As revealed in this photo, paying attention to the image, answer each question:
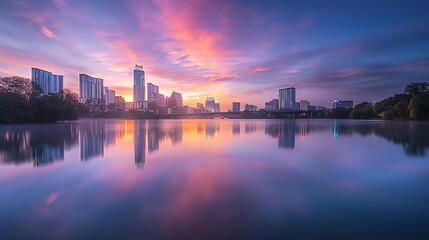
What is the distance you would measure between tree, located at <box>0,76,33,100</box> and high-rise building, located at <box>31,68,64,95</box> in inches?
2046

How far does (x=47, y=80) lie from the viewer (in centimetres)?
12662

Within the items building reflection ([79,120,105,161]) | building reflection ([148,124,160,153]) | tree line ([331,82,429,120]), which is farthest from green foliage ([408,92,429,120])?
building reflection ([79,120,105,161])

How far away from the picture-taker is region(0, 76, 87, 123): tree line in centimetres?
4800

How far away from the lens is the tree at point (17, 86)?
198 ft

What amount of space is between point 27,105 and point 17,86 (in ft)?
49.9

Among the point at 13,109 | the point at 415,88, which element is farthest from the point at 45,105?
the point at 415,88

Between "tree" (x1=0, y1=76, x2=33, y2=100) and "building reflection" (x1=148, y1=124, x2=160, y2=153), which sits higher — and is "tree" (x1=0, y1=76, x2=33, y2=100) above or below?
above

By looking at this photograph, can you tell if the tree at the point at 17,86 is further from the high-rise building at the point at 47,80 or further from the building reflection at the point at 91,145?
the high-rise building at the point at 47,80

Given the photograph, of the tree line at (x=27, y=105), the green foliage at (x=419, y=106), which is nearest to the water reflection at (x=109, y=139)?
the tree line at (x=27, y=105)

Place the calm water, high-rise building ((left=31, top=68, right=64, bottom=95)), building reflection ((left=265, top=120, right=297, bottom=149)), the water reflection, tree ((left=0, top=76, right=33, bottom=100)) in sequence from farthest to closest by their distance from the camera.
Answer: high-rise building ((left=31, top=68, right=64, bottom=95)), tree ((left=0, top=76, right=33, bottom=100)), building reflection ((left=265, top=120, right=297, bottom=149)), the water reflection, the calm water

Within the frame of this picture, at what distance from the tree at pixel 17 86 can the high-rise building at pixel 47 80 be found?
171 ft

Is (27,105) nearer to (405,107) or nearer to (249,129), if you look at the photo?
(249,129)

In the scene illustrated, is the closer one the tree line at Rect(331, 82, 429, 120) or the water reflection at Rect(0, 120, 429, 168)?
the water reflection at Rect(0, 120, 429, 168)

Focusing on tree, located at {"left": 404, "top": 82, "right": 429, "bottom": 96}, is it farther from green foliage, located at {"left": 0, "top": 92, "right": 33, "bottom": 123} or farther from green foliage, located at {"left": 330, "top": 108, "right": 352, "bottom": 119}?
green foliage, located at {"left": 0, "top": 92, "right": 33, "bottom": 123}
